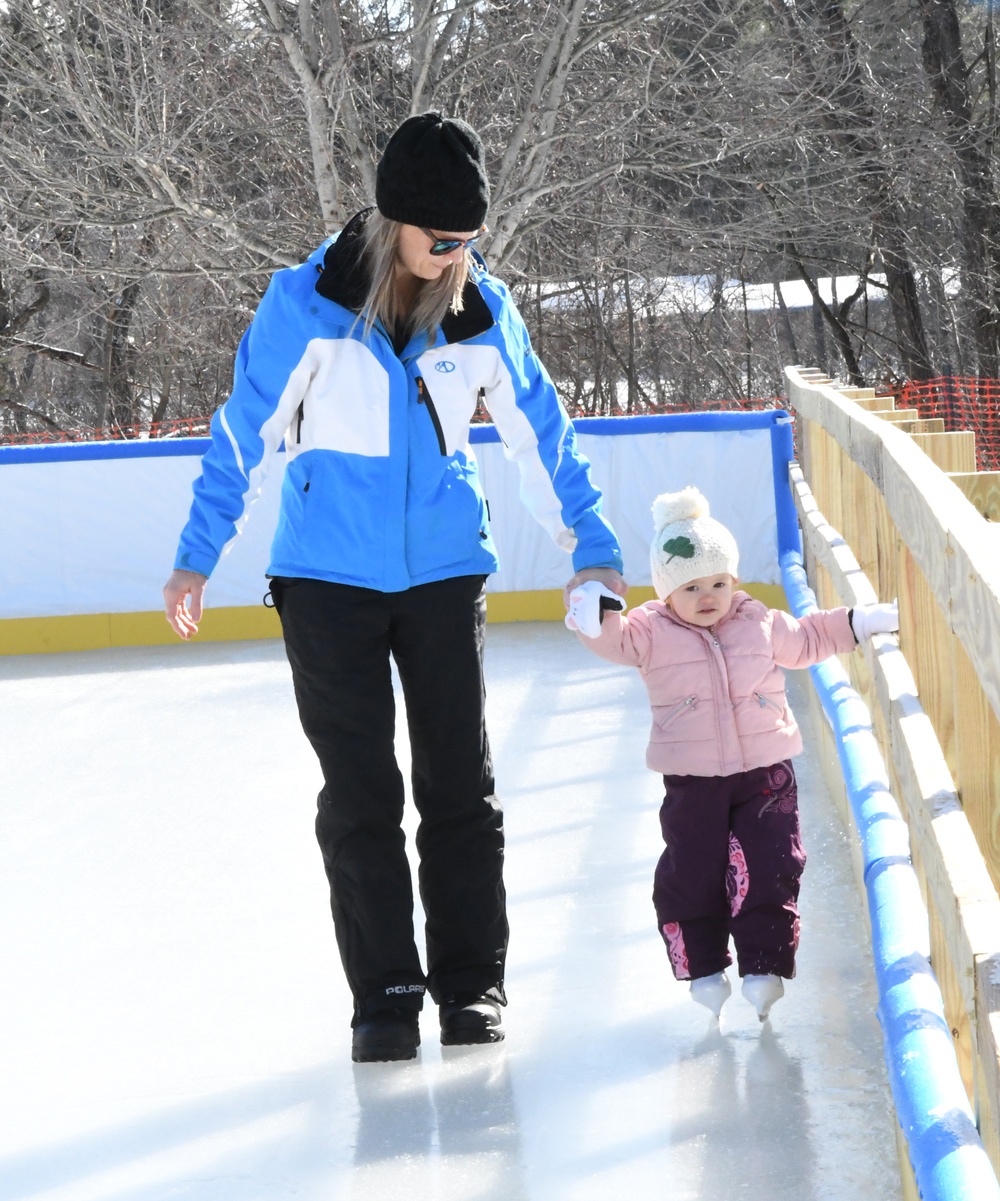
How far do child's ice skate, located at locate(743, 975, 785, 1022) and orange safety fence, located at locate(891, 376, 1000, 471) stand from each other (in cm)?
761

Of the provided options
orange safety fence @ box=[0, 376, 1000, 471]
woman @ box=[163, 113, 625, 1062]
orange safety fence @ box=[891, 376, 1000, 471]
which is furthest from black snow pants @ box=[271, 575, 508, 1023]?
orange safety fence @ box=[891, 376, 1000, 471]

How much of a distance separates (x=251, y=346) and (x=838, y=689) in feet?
4.71

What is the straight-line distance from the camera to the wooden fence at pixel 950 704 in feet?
4.34

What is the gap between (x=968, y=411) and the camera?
1175cm

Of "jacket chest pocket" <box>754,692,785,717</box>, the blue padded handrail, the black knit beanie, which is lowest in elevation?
the blue padded handrail

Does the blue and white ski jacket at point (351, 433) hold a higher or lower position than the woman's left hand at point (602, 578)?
higher

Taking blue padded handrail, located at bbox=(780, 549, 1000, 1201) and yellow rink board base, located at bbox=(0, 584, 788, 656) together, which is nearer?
blue padded handrail, located at bbox=(780, 549, 1000, 1201)

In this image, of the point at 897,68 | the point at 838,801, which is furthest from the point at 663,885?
the point at 897,68

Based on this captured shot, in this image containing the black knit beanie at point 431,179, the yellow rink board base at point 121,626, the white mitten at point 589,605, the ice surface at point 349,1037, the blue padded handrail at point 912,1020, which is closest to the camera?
the blue padded handrail at point 912,1020

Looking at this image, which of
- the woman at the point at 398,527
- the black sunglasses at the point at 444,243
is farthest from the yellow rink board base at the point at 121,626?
the black sunglasses at the point at 444,243

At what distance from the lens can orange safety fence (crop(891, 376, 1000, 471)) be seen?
1022cm

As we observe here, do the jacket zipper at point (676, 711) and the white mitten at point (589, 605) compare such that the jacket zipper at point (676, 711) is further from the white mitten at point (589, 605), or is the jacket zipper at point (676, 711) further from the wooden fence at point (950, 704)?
the wooden fence at point (950, 704)

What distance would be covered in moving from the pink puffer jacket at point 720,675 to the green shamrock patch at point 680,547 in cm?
12

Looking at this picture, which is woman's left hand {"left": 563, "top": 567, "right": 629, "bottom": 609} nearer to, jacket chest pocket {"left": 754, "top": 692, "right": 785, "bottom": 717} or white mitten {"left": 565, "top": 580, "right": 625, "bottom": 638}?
white mitten {"left": 565, "top": 580, "right": 625, "bottom": 638}
